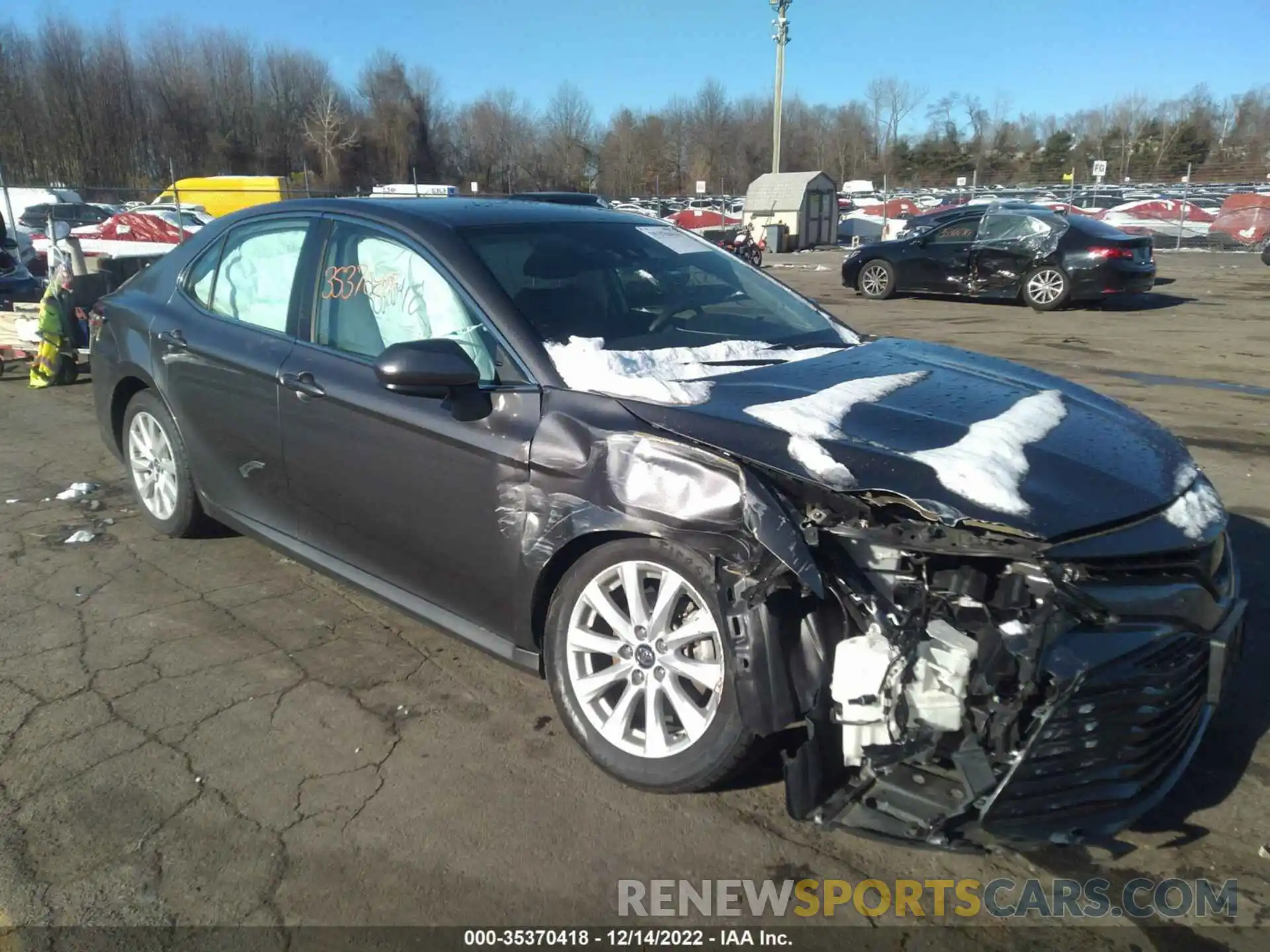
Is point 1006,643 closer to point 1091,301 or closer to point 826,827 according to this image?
point 826,827

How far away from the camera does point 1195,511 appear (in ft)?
8.77

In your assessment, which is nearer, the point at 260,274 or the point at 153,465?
the point at 260,274

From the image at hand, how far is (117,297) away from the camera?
4.90 m

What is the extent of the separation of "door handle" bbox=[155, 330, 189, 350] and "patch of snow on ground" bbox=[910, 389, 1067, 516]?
3.36 meters

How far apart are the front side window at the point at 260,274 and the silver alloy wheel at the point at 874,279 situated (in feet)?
44.9

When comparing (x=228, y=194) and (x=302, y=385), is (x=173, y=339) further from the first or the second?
(x=228, y=194)

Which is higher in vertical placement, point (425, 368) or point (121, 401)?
point (425, 368)

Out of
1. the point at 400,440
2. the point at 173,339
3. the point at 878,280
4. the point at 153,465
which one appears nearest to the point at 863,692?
the point at 400,440

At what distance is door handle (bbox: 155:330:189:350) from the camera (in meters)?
4.30

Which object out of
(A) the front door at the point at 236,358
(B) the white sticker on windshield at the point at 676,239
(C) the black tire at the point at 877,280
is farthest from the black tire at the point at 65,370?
(C) the black tire at the point at 877,280

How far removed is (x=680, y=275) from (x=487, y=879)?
241 centimetres

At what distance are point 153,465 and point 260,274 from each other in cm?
134

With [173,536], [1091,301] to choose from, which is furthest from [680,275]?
[1091,301]

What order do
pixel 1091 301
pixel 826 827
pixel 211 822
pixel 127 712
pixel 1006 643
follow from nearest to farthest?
pixel 1006 643, pixel 826 827, pixel 211 822, pixel 127 712, pixel 1091 301
